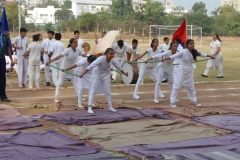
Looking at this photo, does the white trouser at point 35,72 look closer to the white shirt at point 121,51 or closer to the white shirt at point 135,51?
the white shirt at point 121,51

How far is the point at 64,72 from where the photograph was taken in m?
11.4

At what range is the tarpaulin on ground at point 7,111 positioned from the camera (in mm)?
9799

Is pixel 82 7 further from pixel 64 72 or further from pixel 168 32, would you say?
pixel 64 72

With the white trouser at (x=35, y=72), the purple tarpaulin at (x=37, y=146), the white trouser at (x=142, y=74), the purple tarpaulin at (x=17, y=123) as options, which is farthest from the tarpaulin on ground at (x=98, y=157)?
the white trouser at (x=35, y=72)

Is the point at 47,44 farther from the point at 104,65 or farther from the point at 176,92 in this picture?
the point at 176,92

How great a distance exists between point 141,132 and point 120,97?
4516mm

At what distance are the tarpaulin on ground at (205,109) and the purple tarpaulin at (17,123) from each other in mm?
3070

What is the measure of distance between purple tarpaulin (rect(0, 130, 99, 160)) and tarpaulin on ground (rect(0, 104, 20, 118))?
68.0 inches

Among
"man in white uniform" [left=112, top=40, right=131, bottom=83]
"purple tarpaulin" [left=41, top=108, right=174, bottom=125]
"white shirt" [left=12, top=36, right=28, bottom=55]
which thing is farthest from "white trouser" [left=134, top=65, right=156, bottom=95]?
"white shirt" [left=12, top=36, right=28, bottom=55]

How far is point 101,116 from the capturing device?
9758 mm

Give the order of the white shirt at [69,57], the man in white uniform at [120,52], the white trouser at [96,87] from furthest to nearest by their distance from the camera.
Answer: the man in white uniform at [120,52] < the white shirt at [69,57] < the white trouser at [96,87]

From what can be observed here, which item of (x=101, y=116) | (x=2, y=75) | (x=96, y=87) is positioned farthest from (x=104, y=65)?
(x=2, y=75)

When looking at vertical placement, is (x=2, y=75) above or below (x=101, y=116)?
above

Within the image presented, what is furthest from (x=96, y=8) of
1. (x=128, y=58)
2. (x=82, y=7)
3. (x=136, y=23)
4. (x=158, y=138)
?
(x=158, y=138)
